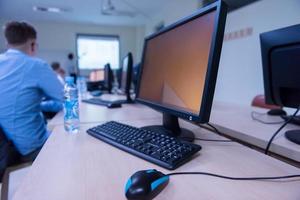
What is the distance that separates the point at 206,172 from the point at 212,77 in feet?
0.85

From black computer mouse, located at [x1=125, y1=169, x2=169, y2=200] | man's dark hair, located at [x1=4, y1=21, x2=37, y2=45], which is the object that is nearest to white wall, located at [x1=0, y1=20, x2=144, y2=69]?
man's dark hair, located at [x1=4, y1=21, x2=37, y2=45]

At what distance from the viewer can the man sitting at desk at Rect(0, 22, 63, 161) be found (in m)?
1.24

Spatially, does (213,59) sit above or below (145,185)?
above

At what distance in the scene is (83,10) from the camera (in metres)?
4.91

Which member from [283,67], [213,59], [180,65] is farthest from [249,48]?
[213,59]

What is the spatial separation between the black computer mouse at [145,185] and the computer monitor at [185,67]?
223 millimetres

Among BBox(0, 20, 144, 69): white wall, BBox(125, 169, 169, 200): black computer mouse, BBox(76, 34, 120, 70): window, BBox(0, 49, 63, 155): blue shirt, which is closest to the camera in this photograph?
BBox(125, 169, 169, 200): black computer mouse

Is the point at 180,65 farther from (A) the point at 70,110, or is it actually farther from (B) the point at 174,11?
(B) the point at 174,11

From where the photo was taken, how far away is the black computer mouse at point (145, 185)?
396 mm

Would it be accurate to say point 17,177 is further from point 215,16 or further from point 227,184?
point 215,16

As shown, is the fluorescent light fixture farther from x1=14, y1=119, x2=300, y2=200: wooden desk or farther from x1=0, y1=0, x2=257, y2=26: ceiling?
x1=14, y1=119, x2=300, y2=200: wooden desk

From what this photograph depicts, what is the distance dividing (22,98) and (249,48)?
285 cm

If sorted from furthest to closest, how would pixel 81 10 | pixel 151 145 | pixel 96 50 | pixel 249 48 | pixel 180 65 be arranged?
pixel 96 50, pixel 81 10, pixel 249 48, pixel 180 65, pixel 151 145

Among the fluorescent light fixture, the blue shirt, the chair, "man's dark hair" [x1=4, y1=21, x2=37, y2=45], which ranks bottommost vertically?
the chair
